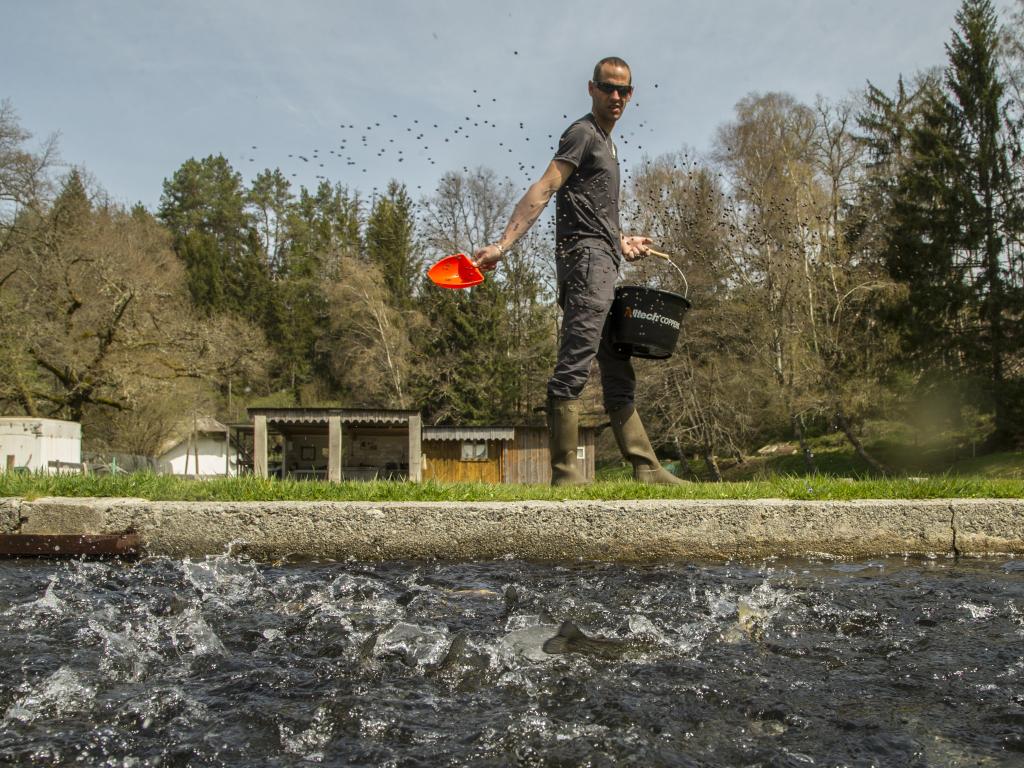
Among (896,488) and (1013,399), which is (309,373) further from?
(896,488)

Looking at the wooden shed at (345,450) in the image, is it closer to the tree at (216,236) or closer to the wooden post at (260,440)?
Result: the wooden post at (260,440)

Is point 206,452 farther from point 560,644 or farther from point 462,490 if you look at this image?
point 560,644

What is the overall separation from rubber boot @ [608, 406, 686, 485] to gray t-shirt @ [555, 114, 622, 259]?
3.76 ft

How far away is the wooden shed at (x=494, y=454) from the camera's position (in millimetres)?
32531

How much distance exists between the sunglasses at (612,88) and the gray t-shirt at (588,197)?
7.5 inches

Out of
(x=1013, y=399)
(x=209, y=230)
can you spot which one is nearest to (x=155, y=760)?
(x=1013, y=399)

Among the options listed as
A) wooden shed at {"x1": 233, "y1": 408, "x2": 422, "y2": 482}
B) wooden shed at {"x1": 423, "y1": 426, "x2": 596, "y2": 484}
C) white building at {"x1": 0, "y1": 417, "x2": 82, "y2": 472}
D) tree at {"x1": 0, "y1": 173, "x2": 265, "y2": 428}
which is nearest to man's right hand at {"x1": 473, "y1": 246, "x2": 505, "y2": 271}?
white building at {"x1": 0, "y1": 417, "x2": 82, "y2": 472}

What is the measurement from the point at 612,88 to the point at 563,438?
2.32 meters

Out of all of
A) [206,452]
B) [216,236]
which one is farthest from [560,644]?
[216,236]

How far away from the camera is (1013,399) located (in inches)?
1006

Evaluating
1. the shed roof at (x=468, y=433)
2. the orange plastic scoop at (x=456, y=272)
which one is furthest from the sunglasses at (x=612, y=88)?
the shed roof at (x=468, y=433)

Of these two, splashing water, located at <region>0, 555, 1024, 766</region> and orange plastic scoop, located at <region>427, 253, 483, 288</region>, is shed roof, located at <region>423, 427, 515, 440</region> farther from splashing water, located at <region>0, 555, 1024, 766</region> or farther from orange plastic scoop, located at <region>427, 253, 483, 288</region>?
splashing water, located at <region>0, 555, 1024, 766</region>

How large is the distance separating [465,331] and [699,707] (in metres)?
42.9

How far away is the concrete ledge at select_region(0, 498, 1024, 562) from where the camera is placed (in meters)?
4.09
